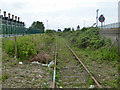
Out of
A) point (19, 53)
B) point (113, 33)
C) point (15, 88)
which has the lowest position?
point (15, 88)

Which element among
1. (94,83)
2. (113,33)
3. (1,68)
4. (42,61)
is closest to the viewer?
(94,83)

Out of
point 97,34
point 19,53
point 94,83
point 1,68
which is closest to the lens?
point 94,83

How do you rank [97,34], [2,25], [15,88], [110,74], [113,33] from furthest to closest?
[2,25]
[97,34]
[113,33]
[110,74]
[15,88]

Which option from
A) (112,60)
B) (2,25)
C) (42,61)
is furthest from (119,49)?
(2,25)

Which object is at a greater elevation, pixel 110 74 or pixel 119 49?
pixel 119 49

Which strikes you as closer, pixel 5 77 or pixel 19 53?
pixel 5 77

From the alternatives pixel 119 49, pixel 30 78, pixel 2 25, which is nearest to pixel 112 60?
pixel 119 49

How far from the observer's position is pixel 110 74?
718cm

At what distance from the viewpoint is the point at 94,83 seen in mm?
5797

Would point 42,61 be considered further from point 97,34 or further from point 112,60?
point 97,34

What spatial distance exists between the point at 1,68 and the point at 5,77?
148 centimetres

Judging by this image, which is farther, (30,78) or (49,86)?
(30,78)

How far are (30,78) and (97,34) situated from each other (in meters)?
13.6

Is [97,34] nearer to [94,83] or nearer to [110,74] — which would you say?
[110,74]
